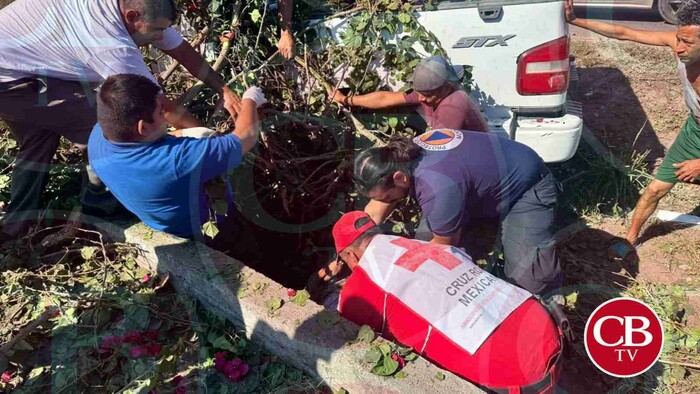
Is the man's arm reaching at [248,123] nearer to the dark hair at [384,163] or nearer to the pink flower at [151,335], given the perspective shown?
the dark hair at [384,163]

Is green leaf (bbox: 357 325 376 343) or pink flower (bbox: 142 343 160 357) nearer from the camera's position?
green leaf (bbox: 357 325 376 343)

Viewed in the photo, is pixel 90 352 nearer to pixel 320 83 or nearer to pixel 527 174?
pixel 320 83

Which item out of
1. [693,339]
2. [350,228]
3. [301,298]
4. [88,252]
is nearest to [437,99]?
[350,228]

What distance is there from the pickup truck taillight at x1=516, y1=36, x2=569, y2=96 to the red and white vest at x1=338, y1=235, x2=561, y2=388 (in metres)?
1.51

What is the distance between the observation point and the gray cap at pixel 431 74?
2.98 meters

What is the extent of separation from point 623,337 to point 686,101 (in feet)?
5.93

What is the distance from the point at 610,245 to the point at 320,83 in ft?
7.71

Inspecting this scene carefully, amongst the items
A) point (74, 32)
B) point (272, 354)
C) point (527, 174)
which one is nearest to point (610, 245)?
point (527, 174)

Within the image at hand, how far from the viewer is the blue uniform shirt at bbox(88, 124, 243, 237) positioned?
7.75 feet

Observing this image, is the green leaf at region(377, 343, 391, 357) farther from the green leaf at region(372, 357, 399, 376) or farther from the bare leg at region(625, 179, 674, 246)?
the bare leg at region(625, 179, 674, 246)

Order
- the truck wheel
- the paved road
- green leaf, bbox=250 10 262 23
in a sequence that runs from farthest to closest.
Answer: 1. the paved road
2. the truck wheel
3. green leaf, bbox=250 10 262 23

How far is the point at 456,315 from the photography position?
206 cm

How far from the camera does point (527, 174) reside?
2.89 m

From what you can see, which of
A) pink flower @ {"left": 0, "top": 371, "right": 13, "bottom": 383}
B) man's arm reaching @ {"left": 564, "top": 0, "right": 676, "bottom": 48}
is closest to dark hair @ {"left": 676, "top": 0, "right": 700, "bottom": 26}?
man's arm reaching @ {"left": 564, "top": 0, "right": 676, "bottom": 48}
